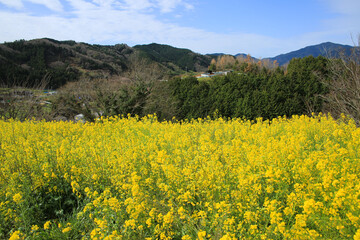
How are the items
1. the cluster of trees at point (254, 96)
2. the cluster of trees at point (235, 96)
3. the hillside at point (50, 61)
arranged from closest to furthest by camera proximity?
the cluster of trees at point (235, 96)
the cluster of trees at point (254, 96)
the hillside at point (50, 61)

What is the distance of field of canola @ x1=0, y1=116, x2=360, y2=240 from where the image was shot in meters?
2.24

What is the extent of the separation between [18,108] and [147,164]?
12.4 metres

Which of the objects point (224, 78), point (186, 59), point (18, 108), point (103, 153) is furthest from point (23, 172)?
point (186, 59)

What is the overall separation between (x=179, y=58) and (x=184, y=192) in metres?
162

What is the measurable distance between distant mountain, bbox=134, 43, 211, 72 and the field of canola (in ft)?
391

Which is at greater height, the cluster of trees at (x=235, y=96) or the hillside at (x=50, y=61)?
the hillside at (x=50, y=61)

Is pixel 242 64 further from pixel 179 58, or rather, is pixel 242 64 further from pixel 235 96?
pixel 179 58

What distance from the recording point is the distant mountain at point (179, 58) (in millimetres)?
131725

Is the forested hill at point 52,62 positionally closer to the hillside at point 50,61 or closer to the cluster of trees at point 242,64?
the hillside at point 50,61

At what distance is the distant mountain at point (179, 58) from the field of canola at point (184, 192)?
119104 millimetres

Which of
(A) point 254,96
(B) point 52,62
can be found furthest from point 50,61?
(A) point 254,96

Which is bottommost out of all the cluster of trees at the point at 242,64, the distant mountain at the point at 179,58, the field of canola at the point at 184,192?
the field of canola at the point at 184,192

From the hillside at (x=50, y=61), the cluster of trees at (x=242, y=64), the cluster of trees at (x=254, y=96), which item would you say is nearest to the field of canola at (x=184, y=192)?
the cluster of trees at (x=254, y=96)

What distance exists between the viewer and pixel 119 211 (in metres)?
2.68
